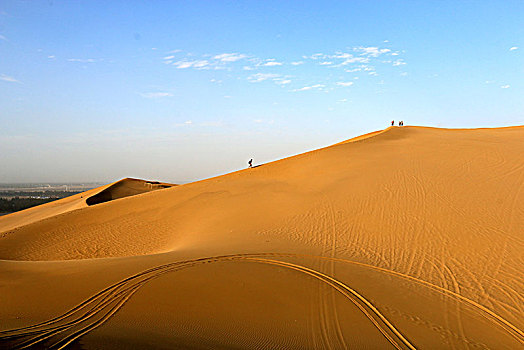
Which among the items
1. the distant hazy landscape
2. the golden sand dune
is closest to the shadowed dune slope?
the golden sand dune

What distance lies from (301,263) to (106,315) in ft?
16.0

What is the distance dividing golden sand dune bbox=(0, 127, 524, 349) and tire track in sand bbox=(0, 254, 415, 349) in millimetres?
30

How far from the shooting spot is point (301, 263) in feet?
28.5

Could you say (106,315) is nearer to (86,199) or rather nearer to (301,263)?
(301,263)

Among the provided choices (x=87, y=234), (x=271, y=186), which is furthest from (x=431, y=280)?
(x=87, y=234)

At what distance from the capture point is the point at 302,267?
27.3 ft

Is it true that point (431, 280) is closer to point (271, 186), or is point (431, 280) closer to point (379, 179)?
point (379, 179)

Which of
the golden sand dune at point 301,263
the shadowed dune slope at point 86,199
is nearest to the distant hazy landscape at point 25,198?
the shadowed dune slope at point 86,199

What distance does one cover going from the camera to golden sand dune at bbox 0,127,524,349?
5.13 m

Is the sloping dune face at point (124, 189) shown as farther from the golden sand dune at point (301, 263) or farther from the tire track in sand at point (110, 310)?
the tire track in sand at point (110, 310)

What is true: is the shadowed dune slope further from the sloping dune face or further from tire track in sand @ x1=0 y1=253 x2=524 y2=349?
tire track in sand @ x1=0 y1=253 x2=524 y2=349

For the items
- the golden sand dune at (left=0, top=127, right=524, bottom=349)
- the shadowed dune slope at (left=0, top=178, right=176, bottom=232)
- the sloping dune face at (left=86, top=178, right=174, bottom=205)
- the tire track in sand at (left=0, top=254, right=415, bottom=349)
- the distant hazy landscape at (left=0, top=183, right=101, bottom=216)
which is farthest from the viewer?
the distant hazy landscape at (left=0, top=183, right=101, bottom=216)

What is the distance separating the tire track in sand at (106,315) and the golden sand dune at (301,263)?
1.2 inches

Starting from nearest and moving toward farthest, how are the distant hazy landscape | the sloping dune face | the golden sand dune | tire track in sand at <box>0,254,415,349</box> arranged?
tire track in sand at <box>0,254,415,349</box>
the golden sand dune
the sloping dune face
the distant hazy landscape
